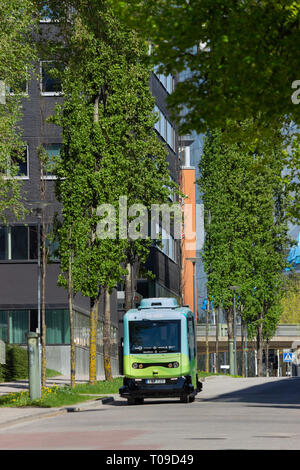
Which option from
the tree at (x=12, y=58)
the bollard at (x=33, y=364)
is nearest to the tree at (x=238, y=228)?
the tree at (x=12, y=58)

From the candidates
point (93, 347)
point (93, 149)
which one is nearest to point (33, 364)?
point (93, 347)

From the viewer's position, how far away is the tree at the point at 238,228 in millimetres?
71625

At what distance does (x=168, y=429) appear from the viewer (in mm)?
19625

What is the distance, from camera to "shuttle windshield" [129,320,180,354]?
3167 centimetres

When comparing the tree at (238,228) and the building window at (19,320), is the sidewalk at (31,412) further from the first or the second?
the tree at (238,228)

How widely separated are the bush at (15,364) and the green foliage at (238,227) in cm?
2602

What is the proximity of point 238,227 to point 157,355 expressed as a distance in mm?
42173

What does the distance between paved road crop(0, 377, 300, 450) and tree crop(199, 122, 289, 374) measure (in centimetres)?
4143

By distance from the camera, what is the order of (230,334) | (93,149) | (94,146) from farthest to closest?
(230,334) < (94,146) < (93,149)

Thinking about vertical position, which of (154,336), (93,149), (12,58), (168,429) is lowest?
(168,429)

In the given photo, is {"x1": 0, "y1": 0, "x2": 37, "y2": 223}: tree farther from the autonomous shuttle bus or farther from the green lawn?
the green lawn

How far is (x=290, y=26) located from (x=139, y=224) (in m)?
26.7

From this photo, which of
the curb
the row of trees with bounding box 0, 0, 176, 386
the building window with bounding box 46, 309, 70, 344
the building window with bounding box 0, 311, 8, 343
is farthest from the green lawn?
the building window with bounding box 0, 311, 8, 343

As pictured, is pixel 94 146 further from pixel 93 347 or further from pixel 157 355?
pixel 157 355
